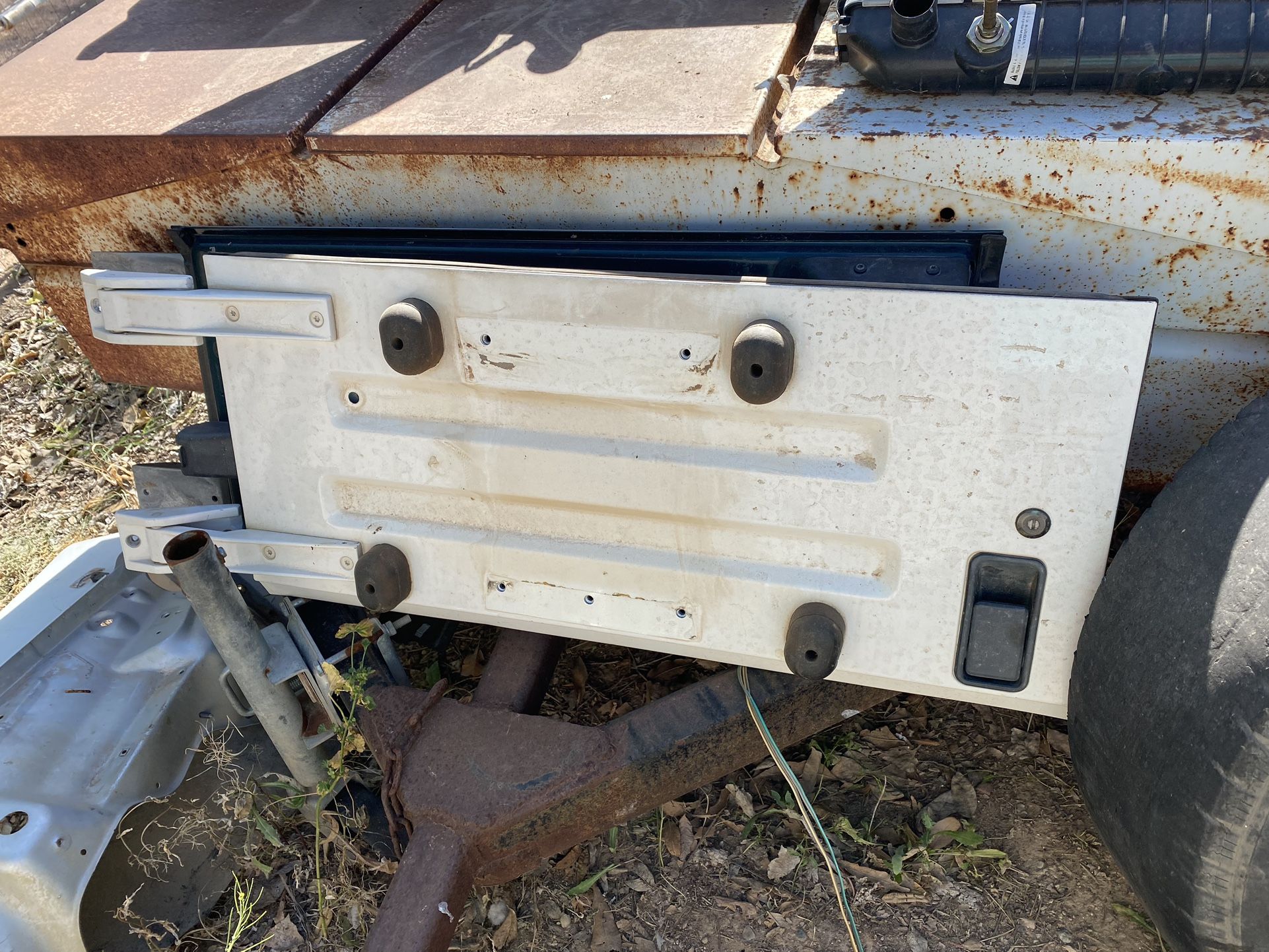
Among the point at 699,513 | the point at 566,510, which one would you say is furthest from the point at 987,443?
the point at 566,510

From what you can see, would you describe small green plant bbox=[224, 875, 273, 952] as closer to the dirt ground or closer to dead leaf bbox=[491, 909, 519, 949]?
the dirt ground

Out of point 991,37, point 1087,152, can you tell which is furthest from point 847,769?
point 991,37


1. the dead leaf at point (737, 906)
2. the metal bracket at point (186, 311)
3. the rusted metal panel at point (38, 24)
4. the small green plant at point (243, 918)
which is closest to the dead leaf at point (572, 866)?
the dead leaf at point (737, 906)

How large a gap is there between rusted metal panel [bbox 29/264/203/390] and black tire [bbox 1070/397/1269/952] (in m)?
1.94

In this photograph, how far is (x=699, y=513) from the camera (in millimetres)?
1611

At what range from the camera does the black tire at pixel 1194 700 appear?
1.15 m

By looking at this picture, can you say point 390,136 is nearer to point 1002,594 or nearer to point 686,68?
point 686,68

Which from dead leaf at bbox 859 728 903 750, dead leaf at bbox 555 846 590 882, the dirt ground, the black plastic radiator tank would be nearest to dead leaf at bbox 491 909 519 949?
the dirt ground

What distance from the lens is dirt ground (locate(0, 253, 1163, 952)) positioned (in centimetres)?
172

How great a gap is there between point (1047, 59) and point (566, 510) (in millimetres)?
1046

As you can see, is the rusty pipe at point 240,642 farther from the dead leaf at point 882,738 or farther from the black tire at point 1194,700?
the black tire at point 1194,700

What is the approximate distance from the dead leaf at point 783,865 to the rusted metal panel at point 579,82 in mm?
1266

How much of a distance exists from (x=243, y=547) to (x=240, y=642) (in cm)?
21

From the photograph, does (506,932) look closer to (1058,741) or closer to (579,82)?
(1058,741)
